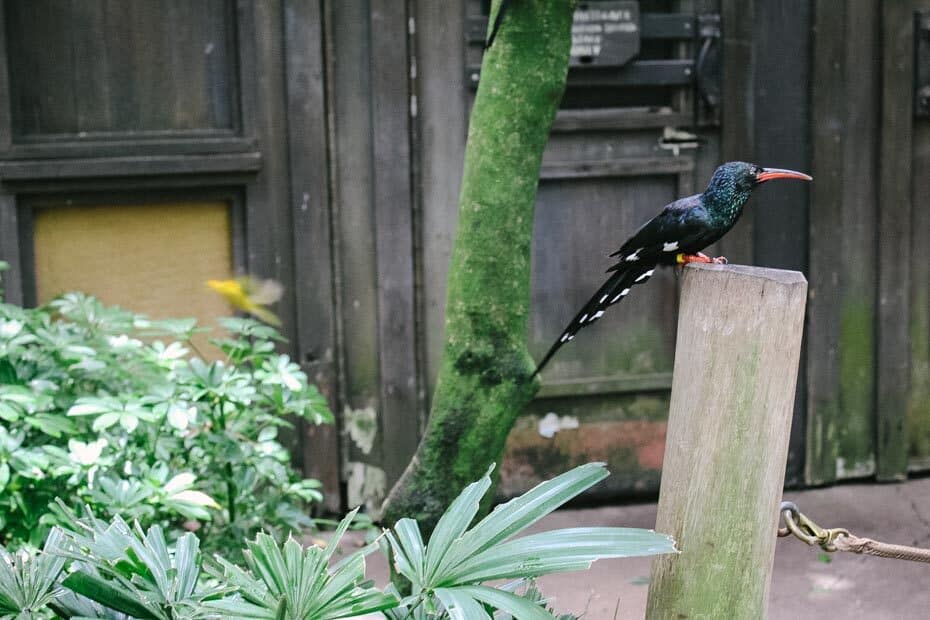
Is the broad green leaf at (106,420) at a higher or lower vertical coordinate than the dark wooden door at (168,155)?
lower

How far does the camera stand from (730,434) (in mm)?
1897

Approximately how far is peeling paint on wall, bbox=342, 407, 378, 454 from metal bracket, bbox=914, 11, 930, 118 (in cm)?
246

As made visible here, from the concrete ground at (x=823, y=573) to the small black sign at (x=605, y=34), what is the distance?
1.76m

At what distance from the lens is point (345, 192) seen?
4391 mm

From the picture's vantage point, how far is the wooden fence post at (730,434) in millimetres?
1887

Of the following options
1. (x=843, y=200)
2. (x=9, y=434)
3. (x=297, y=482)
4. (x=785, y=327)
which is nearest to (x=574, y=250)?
(x=843, y=200)

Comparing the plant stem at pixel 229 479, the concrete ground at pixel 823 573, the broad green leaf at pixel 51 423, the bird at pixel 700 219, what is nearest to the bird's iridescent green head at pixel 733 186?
the bird at pixel 700 219

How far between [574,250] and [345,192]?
91 cm

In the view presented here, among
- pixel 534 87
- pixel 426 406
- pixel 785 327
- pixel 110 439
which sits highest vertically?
pixel 534 87

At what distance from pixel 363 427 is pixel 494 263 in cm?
189

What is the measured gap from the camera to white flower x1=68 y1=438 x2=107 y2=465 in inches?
105

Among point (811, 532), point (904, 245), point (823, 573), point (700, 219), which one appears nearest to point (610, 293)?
point (700, 219)

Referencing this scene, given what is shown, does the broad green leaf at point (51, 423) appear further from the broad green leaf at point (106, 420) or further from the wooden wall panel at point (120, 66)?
the wooden wall panel at point (120, 66)

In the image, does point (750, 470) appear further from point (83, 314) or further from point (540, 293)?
point (540, 293)
